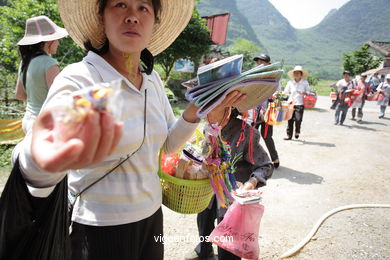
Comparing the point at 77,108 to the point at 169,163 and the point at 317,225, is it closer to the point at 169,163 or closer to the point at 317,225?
the point at 169,163

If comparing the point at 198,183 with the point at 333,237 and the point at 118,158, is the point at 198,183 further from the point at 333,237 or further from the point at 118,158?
the point at 333,237

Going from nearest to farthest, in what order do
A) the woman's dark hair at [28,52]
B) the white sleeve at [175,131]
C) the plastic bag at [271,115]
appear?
the white sleeve at [175,131] < the woman's dark hair at [28,52] < the plastic bag at [271,115]

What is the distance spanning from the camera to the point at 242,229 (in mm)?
1718

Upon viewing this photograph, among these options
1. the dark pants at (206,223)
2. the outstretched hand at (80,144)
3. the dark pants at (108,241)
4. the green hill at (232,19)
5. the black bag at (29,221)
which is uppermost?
the green hill at (232,19)

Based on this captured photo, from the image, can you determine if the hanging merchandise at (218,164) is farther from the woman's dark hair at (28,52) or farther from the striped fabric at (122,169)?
the woman's dark hair at (28,52)

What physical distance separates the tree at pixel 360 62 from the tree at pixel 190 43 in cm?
2356

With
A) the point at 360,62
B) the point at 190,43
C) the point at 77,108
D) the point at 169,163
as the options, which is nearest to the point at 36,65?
the point at 169,163

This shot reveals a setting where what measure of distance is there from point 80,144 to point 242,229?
4.74ft

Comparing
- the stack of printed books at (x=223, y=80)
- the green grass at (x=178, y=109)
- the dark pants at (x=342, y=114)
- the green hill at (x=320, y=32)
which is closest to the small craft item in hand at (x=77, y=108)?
the stack of printed books at (x=223, y=80)

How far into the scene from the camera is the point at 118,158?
114 centimetres

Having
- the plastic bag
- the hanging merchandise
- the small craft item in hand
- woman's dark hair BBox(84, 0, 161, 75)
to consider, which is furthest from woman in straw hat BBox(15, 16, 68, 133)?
the plastic bag

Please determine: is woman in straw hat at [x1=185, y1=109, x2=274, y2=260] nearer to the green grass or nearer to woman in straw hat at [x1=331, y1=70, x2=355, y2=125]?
the green grass

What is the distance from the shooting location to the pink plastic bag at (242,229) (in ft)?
5.62

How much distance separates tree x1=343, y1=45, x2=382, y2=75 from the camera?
3045 cm
